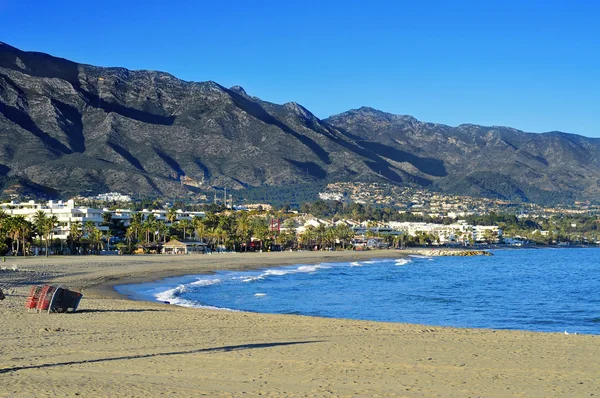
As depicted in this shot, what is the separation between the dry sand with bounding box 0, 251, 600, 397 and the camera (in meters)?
10.9

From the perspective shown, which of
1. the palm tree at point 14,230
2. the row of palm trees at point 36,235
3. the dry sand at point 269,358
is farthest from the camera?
the row of palm trees at point 36,235

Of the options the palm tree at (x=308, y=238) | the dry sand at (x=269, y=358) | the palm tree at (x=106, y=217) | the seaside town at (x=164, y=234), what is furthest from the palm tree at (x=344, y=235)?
the dry sand at (x=269, y=358)

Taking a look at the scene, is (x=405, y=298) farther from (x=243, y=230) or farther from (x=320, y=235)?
(x=320, y=235)

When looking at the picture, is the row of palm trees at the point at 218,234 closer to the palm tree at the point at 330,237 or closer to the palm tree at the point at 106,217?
the palm tree at the point at 330,237

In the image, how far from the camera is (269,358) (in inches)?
537

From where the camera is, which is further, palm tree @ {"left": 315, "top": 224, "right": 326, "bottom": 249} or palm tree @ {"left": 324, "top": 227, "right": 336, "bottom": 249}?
palm tree @ {"left": 324, "top": 227, "right": 336, "bottom": 249}

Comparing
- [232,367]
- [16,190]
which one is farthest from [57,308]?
[16,190]

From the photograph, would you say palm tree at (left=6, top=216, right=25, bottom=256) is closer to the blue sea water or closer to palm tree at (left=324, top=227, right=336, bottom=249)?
the blue sea water

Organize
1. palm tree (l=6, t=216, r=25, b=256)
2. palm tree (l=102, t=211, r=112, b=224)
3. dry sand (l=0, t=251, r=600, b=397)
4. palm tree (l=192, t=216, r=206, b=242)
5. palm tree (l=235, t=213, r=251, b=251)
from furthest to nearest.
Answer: palm tree (l=235, t=213, r=251, b=251)
palm tree (l=192, t=216, r=206, b=242)
palm tree (l=102, t=211, r=112, b=224)
palm tree (l=6, t=216, r=25, b=256)
dry sand (l=0, t=251, r=600, b=397)

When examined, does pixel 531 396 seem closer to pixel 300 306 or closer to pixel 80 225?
pixel 300 306

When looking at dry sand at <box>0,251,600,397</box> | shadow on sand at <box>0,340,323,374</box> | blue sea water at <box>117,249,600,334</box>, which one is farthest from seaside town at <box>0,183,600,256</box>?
shadow on sand at <box>0,340,323,374</box>

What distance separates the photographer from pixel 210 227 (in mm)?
97188

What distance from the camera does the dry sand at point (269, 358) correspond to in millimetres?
10859

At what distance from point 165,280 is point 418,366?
33078 millimetres
